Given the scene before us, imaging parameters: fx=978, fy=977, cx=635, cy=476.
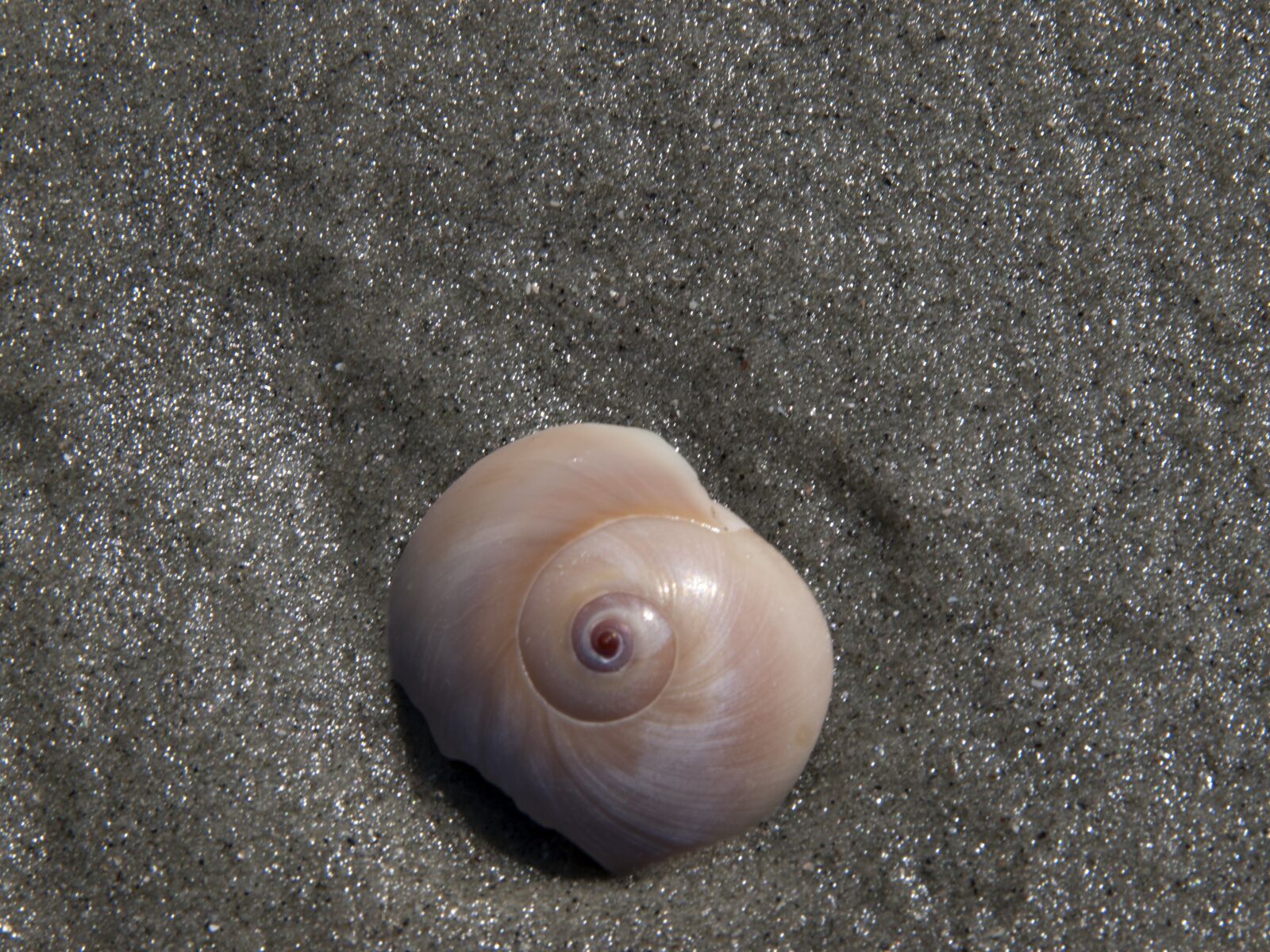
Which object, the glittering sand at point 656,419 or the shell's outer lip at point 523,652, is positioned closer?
the shell's outer lip at point 523,652

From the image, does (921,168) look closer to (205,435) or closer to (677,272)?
(677,272)

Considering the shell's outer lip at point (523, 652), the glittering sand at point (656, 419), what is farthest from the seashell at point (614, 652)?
the glittering sand at point (656, 419)

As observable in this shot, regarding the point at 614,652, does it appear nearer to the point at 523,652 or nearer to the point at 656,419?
the point at 523,652

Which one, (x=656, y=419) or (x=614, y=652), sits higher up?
(x=656, y=419)

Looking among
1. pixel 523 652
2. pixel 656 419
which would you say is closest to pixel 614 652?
pixel 523 652

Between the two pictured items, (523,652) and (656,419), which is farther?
(656,419)

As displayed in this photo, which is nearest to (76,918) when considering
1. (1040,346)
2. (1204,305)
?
(1040,346)

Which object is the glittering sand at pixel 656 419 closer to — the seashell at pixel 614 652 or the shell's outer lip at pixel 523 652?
the seashell at pixel 614 652
